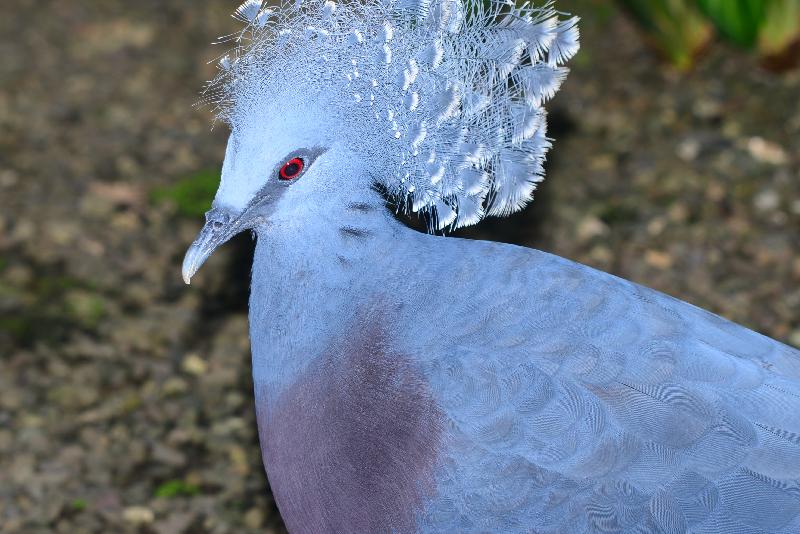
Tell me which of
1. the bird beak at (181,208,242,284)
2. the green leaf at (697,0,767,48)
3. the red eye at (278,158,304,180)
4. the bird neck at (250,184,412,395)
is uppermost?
Result: the red eye at (278,158,304,180)

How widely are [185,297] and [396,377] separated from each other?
2.23 meters

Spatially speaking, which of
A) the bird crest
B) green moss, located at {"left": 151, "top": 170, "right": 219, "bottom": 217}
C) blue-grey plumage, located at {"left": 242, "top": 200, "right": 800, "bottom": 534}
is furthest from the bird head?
green moss, located at {"left": 151, "top": 170, "right": 219, "bottom": 217}

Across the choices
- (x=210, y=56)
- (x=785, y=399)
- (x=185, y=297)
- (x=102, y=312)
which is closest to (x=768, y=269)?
(x=785, y=399)

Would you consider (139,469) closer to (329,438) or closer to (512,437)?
(329,438)

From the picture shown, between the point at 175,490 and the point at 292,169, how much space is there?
159 cm

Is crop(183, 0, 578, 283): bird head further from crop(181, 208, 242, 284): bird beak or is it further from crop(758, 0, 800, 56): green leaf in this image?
crop(758, 0, 800, 56): green leaf

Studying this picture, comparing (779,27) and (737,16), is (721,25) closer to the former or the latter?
(737,16)

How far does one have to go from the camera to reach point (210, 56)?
19.4 feet

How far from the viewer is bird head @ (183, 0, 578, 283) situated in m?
2.39

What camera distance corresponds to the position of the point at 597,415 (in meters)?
2.24

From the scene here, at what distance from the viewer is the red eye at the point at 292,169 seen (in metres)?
2.40

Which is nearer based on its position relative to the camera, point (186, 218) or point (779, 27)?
point (186, 218)

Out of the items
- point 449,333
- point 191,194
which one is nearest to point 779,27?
point 191,194

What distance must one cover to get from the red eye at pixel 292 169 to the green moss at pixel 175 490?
5.10 ft
